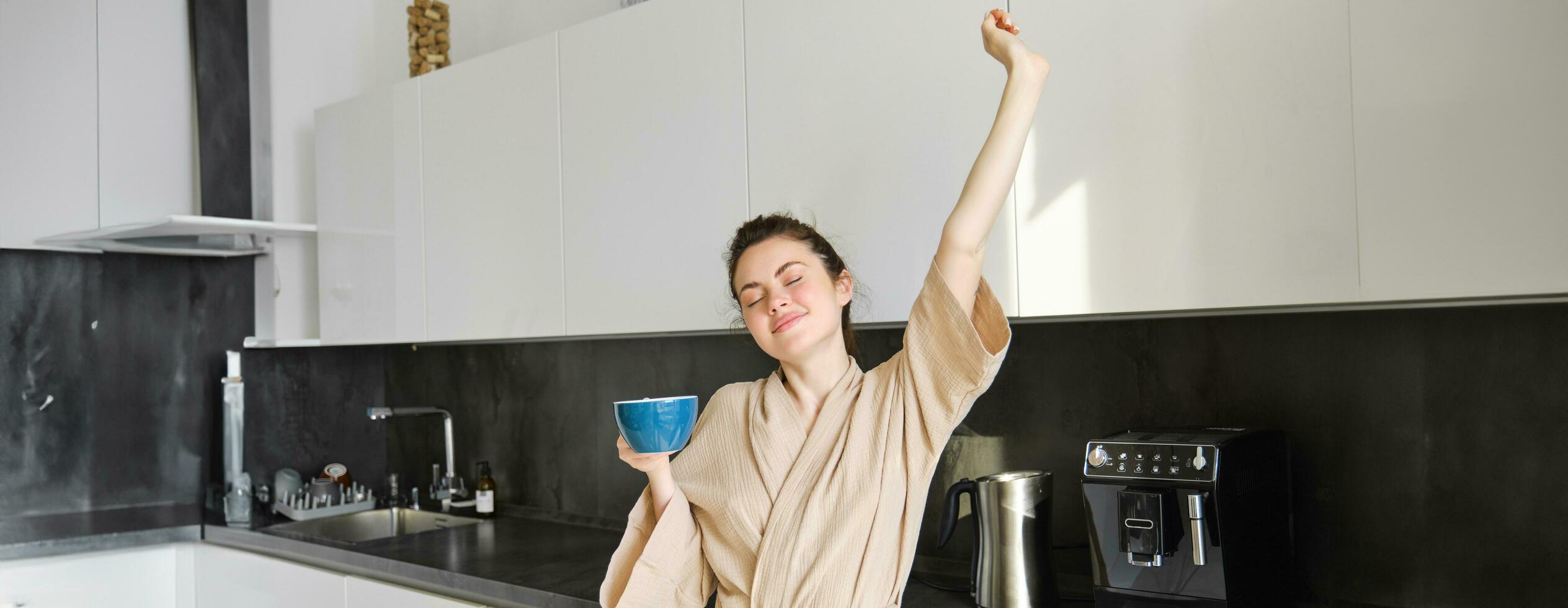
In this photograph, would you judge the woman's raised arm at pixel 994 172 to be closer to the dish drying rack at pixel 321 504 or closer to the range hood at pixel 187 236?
the range hood at pixel 187 236

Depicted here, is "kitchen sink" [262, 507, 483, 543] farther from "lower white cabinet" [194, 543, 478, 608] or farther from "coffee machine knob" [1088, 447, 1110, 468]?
"coffee machine knob" [1088, 447, 1110, 468]

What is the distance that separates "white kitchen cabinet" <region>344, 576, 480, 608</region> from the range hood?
3.32 feet

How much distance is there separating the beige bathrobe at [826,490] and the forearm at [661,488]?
0.05ft

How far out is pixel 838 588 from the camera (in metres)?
1.30

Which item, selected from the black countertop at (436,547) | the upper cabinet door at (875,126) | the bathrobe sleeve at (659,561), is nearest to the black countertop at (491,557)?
the black countertop at (436,547)

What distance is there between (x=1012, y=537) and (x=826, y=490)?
41cm

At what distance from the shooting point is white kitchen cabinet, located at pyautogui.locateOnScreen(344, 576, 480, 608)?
2166mm

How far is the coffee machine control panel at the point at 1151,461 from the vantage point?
1.40m

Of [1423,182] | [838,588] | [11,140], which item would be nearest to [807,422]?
[838,588]

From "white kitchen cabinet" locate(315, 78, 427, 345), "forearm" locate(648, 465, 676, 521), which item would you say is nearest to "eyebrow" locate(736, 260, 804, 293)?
"forearm" locate(648, 465, 676, 521)

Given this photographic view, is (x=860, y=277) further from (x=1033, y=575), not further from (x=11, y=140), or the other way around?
(x=11, y=140)

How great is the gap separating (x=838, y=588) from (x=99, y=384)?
8.65 feet

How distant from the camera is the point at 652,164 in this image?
2053 millimetres

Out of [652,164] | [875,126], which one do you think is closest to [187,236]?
[652,164]
